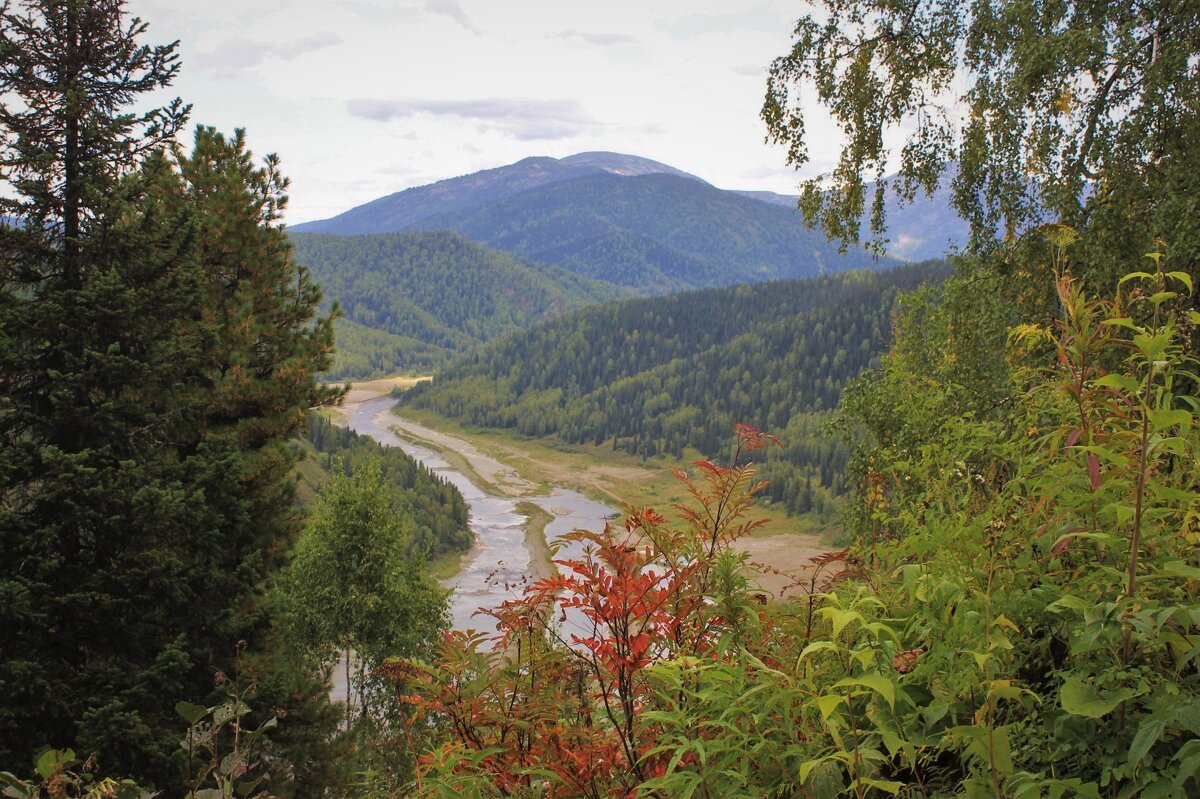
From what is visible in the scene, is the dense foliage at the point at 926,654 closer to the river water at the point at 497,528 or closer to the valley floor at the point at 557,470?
the river water at the point at 497,528

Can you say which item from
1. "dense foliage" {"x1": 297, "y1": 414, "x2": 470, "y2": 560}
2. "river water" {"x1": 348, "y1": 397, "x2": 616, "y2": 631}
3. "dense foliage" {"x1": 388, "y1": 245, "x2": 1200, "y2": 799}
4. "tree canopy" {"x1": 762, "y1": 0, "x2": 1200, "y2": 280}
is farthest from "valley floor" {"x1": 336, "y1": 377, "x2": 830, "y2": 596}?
"dense foliage" {"x1": 388, "y1": 245, "x2": 1200, "y2": 799}

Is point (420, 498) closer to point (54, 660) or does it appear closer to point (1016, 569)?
point (54, 660)

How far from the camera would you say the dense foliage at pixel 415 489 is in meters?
87.9

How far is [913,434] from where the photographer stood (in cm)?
1253

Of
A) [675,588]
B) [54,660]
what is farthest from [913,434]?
[54,660]

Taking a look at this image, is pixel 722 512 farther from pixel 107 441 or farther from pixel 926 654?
pixel 107 441

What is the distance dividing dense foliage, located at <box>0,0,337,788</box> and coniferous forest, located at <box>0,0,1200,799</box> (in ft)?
0.16

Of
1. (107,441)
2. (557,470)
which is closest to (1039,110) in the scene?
(107,441)

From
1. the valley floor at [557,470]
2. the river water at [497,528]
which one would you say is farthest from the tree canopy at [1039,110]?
the valley floor at [557,470]

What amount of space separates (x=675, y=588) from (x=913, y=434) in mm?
10568

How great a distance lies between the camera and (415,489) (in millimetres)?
98750

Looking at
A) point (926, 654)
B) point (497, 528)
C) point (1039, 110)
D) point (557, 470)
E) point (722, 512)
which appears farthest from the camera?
point (557, 470)

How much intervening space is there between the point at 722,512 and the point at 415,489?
98632 mm

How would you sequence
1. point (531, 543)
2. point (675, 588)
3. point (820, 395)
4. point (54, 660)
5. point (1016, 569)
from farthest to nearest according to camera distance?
1. point (820, 395)
2. point (531, 543)
3. point (54, 660)
4. point (675, 588)
5. point (1016, 569)
